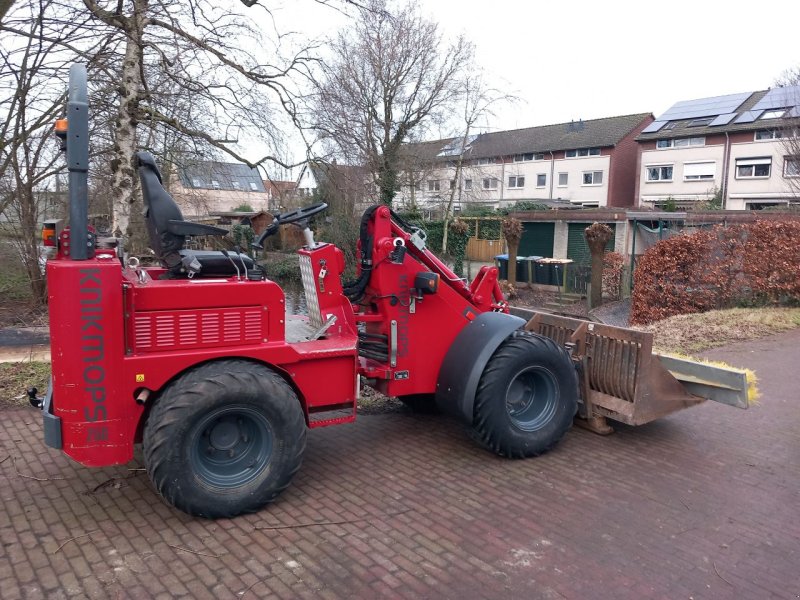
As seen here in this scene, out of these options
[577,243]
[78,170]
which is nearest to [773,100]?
[577,243]

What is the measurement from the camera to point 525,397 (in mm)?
5359

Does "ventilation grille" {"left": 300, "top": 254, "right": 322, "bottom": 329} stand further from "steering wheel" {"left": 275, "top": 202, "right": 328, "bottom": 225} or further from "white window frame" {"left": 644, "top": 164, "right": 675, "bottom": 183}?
"white window frame" {"left": 644, "top": 164, "right": 675, "bottom": 183}

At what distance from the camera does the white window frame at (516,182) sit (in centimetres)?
4861

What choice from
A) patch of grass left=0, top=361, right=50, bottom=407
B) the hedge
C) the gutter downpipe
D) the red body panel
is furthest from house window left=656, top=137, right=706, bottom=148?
patch of grass left=0, top=361, right=50, bottom=407

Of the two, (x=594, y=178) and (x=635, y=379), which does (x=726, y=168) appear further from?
(x=635, y=379)

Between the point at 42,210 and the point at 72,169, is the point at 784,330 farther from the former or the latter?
the point at 42,210

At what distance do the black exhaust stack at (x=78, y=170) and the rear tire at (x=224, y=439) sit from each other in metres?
0.96

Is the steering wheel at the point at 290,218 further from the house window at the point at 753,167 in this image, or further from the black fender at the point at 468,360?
the house window at the point at 753,167

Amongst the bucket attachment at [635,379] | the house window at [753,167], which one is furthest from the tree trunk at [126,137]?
the house window at [753,167]

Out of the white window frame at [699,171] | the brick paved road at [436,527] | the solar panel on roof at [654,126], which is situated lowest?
the brick paved road at [436,527]

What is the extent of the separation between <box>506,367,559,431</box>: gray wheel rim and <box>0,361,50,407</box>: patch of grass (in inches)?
173

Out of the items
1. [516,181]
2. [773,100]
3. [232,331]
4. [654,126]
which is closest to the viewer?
[232,331]

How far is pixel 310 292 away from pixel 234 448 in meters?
1.40

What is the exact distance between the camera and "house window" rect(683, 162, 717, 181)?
3875cm
